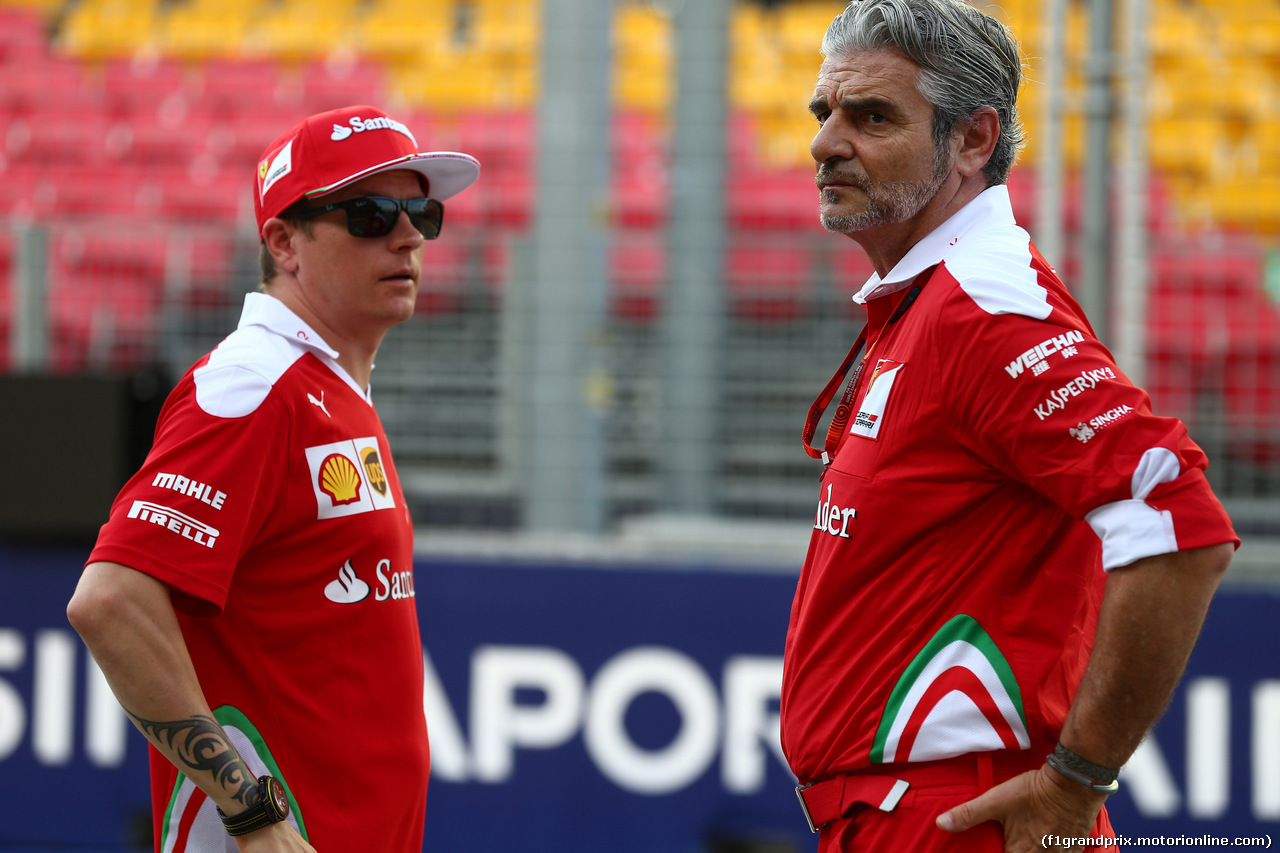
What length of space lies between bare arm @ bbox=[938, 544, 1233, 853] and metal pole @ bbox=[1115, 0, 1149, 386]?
264 cm

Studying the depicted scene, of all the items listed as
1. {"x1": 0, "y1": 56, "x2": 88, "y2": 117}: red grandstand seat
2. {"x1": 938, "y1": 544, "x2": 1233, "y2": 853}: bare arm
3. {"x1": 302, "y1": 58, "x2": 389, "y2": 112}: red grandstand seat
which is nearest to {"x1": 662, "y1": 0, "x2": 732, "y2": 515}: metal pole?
{"x1": 938, "y1": 544, "x2": 1233, "y2": 853}: bare arm

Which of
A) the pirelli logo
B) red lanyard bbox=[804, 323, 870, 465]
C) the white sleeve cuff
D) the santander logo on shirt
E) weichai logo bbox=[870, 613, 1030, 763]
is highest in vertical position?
red lanyard bbox=[804, 323, 870, 465]

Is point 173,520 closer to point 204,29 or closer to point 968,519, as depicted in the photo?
point 968,519

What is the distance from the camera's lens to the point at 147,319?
4.61 meters

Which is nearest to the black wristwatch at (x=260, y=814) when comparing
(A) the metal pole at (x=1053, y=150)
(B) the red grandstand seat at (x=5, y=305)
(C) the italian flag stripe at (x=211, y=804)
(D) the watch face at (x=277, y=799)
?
(D) the watch face at (x=277, y=799)

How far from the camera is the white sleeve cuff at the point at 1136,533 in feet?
5.14

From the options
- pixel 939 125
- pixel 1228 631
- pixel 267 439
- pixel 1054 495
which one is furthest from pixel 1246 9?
pixel 267 439

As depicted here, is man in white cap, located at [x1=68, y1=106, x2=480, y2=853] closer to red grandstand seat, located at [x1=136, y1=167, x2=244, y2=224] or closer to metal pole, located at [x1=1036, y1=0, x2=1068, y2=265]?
metal pole, located at [x1=1036, y1=0, x2=1068, y2=265]

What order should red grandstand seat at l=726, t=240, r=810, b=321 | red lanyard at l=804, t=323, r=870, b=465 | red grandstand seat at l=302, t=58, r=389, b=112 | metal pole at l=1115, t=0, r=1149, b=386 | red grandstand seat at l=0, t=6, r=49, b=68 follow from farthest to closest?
red grandstand seat at l=302, t=58, r=389, b=112 → red grandstand seat at l=0, t=6, r=49, b=68 → red grandstand seat at l=726, t=240, r=810, b=321 → metal pole at l=1115, t=0, r=1149, b=386 → red lanyard at l=804, t=323, r=870, b=465

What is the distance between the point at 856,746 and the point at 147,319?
3678 mm

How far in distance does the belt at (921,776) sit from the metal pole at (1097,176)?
8.87 ft

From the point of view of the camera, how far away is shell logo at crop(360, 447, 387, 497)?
2178 millimetres

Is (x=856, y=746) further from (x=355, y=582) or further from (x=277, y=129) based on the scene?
(x=277, y=129)

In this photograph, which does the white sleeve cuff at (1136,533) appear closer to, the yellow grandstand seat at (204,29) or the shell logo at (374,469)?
the shell logo at (374,469)
